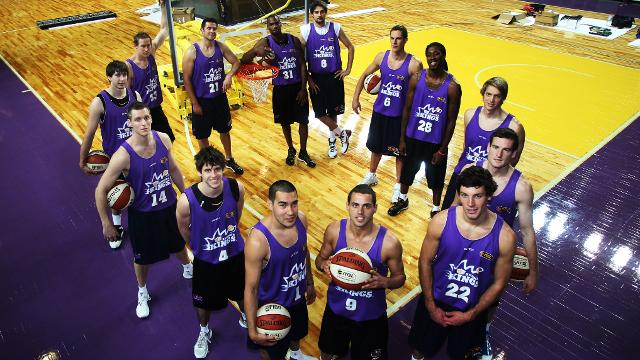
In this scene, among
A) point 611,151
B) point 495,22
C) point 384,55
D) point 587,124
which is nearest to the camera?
point 384,55

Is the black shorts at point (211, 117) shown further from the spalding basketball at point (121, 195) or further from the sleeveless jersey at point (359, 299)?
the sleeveless jersey at point (359, 299)

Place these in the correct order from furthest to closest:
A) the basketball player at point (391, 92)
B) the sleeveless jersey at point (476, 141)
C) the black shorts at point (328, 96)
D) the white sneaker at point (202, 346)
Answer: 1. the black shorts at point (328, 96)
2. the basketball player at point (391, 92)
3. the sleeveless jersey at point (476, 141)
4. the white sneaker at point (202, 346)

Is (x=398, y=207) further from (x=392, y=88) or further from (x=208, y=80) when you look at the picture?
(x=208, y=80)

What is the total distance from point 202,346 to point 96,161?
6.54ft

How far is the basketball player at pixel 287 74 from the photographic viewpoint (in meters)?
5.56

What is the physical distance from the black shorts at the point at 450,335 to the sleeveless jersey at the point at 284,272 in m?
0.79

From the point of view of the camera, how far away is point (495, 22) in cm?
1308

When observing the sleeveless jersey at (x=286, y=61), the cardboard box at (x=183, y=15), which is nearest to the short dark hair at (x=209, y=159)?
the sleeveless jersey at (x=286, y=61)

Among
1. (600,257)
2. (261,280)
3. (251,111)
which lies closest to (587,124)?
(600,257)

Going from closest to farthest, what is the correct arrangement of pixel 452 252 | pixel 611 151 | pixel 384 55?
pixel 452 252 → pixel 384 55 → pixel 611 151

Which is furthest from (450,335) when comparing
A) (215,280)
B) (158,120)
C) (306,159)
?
(158,120)

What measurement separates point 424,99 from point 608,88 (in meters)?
6.09

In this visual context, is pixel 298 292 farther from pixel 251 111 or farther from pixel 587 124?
pixel 587 124

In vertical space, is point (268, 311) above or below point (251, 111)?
above
